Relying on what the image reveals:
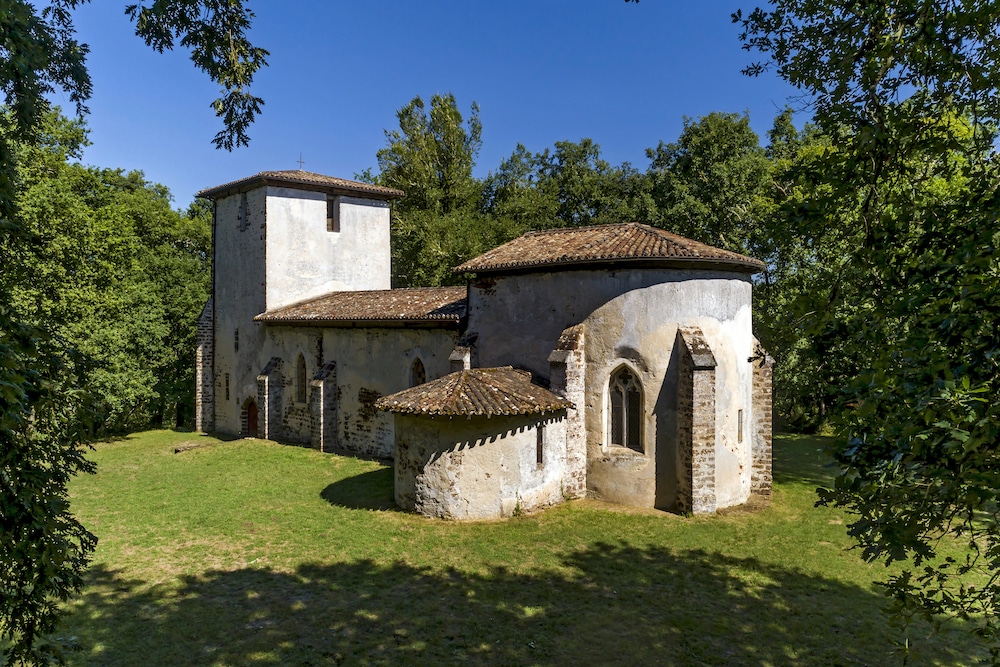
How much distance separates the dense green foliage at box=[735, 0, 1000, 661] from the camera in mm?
3463

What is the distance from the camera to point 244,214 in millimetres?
24062

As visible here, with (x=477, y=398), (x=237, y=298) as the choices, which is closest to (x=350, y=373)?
(x=237, y=298)

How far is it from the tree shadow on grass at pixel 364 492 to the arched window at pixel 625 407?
19.1 ft

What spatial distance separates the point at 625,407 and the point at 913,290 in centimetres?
1051

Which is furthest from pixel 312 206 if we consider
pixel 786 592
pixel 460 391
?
pixel 786 592

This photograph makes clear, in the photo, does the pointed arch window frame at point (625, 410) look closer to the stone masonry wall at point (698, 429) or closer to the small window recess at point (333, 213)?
the stone masonry wall at point (698, 429)

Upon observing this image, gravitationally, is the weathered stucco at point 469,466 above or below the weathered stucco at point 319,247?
below

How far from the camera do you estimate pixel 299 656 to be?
7.79m

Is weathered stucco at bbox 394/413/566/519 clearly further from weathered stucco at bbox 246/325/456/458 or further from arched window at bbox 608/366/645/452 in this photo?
weathered stucco at bbox 246/325/456/458

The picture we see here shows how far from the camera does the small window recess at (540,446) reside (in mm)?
13898

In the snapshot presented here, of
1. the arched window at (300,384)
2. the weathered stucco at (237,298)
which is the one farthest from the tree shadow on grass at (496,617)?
the weathered stucco at (237,298)

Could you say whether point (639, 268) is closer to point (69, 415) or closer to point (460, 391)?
point (460, 391)

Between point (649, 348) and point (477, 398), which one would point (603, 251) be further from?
point (477, 398)

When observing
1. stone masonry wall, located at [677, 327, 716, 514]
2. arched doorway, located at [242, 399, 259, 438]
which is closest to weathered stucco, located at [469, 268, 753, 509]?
stone masonry wall, located at [677, 327, 716, 514]
